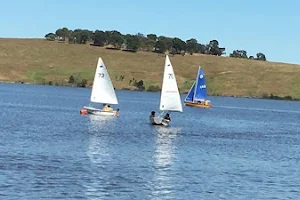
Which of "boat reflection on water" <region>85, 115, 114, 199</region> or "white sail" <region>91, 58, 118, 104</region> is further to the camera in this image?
"white sail" <region>91, 58, 118, 104</region>

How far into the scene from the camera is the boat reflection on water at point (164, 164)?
35956 mm

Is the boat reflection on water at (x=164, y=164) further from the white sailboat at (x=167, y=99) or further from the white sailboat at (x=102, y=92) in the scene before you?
the white sailboat at (x=102, y=92)

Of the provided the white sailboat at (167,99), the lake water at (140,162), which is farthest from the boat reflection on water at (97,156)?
the white sailboat at (167,99)

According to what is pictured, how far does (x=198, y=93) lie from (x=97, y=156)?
84.6 metres

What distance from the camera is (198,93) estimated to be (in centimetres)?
13162

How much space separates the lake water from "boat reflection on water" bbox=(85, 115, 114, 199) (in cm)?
5

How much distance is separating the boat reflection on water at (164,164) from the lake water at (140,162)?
5 cm

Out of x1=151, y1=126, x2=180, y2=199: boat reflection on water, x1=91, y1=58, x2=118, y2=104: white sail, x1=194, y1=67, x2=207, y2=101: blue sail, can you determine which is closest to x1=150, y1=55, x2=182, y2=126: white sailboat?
x1=151, y1=126, x2=180, y2=199: boat reflection on water

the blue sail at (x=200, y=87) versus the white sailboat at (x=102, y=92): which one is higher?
the blue sail at (x=200, y=87)

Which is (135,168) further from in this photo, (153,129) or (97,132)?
(153,129)

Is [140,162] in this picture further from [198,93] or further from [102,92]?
[198,93]

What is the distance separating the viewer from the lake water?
36.0 m

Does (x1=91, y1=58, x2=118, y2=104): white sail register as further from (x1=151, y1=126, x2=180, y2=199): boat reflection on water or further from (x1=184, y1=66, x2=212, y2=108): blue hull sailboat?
(x1=184, y1=66, x2=212, y2=108): blue hull sailboat

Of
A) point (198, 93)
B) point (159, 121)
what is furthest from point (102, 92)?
point (198, 93)
